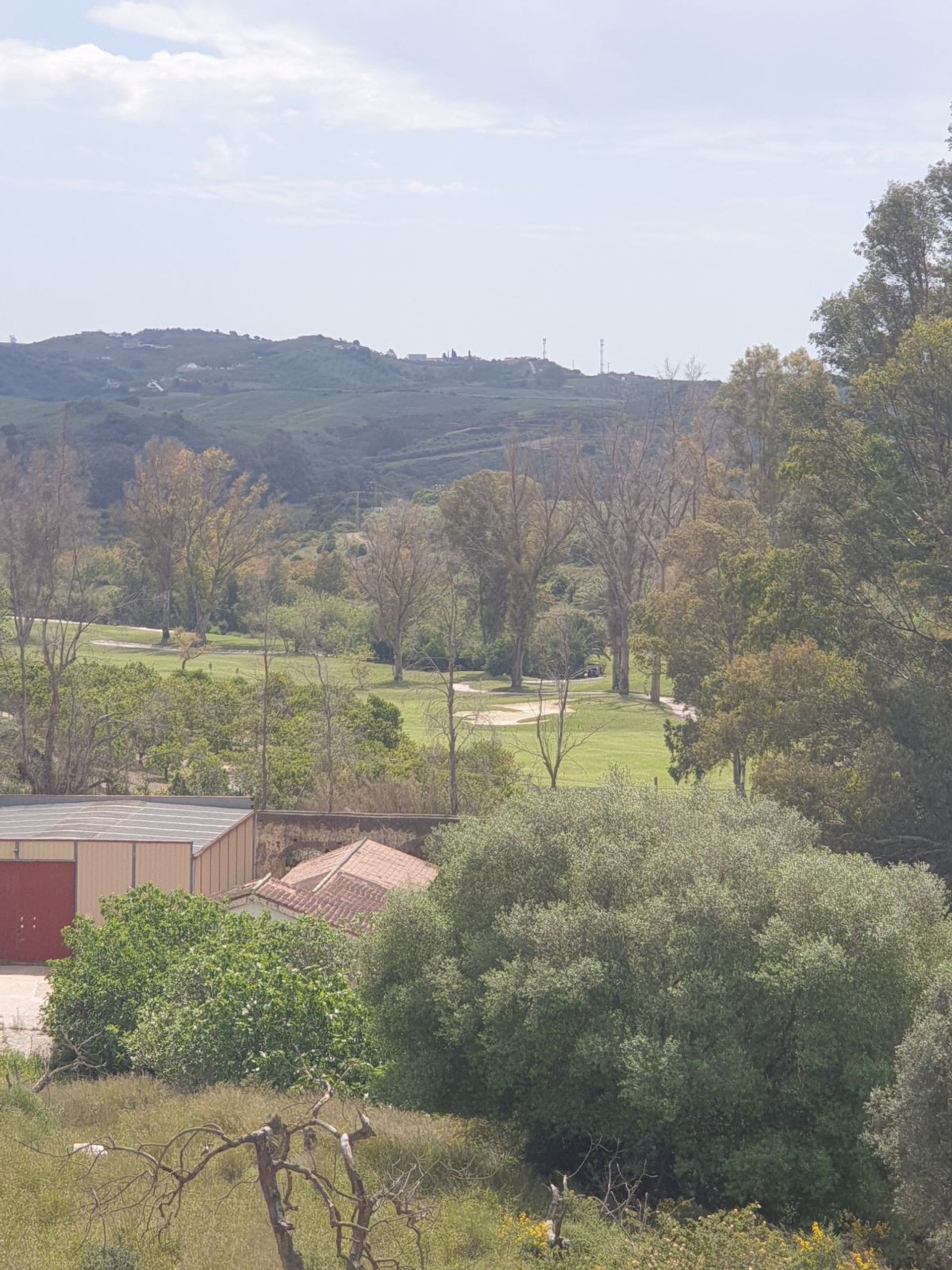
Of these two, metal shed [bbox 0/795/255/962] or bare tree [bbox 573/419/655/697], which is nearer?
metal shed [bbox 0/795/255/962]

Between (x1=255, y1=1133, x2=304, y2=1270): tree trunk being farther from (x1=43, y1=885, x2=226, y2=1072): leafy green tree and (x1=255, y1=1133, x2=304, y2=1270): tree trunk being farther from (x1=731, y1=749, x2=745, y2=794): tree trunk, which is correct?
(x1=731, y1=749, x2=745, y2=794): tree trunk

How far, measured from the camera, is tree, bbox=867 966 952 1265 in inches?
455

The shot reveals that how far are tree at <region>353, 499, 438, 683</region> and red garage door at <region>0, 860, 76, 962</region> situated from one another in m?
37.2

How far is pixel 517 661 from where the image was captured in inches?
2488

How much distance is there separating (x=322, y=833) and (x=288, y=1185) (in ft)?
72.6

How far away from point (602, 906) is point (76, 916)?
28.3ft

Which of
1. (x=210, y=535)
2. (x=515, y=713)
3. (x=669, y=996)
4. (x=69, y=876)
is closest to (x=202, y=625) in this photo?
(x=210, y=535)

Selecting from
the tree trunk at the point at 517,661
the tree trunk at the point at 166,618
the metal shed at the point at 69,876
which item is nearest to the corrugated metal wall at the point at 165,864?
the metal shed at the point at 69,876

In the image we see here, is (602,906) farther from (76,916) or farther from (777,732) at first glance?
(777,732)

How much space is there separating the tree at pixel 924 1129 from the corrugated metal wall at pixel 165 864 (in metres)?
15.7

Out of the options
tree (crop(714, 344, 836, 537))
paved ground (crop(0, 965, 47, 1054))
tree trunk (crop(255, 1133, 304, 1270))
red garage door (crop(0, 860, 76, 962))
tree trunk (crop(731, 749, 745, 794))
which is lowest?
paved ground (crop(0, 965, 47, 1054))

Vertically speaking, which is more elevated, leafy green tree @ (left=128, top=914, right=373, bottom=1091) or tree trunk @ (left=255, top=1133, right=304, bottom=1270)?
tree trunk @ (left=255, top=1133, right=304, bottom=1270)

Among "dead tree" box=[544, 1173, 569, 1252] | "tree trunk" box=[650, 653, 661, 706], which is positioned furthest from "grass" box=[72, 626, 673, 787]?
"dead tree" box=[544, 1173, 569, 1252]

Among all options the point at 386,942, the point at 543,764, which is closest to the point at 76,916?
the point at 386,942
